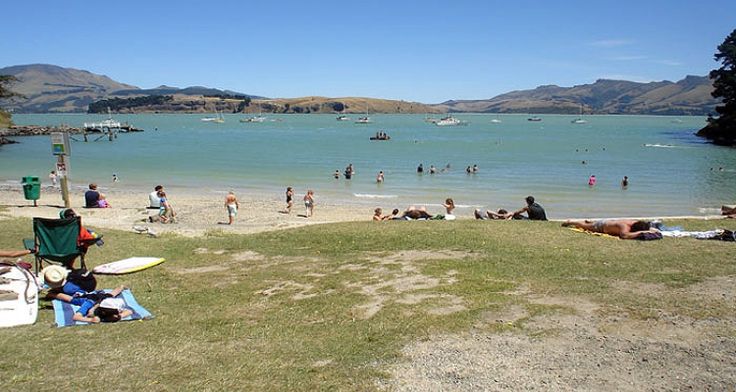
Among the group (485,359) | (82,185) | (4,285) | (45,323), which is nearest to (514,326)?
(485,359)

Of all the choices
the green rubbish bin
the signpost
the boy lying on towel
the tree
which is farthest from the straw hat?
the tree

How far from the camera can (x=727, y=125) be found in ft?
281

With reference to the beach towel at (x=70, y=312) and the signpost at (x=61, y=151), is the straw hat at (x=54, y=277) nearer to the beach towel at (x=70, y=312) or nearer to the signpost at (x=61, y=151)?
the beach towel at (x=70, y=312)

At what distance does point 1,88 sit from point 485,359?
86848mm

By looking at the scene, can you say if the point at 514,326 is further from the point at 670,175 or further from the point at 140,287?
the point at 670,175

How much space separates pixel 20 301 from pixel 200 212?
16.8 metres

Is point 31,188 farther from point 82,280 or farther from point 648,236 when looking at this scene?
point 648,236

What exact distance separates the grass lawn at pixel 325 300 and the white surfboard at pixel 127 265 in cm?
31

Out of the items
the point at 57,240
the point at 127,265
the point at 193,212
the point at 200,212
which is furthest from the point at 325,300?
the point at 193,212

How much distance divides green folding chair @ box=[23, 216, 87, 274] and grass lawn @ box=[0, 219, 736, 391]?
80 centimetres

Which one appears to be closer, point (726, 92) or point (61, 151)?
point (61, 151)

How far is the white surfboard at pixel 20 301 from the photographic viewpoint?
8.55 metres

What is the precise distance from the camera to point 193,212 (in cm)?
2548

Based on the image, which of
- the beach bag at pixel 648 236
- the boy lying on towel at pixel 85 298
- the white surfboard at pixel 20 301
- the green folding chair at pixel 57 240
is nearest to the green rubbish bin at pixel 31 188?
the green folding chair at pixel 57 240
